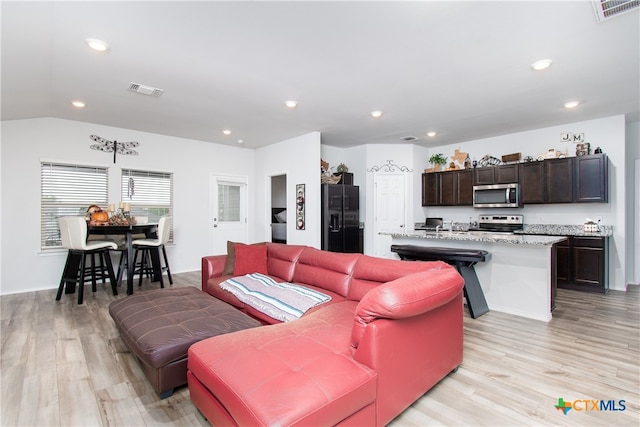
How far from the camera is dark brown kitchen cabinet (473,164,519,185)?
5.41 m

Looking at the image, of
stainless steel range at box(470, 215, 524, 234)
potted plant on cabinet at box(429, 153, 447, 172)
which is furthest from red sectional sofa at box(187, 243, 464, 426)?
potted plant on cabinet at box(429, 153, 447, 172)

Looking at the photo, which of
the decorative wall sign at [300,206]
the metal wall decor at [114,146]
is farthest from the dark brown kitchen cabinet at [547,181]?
the metal wall decor at [114,146]

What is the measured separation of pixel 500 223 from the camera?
222 inches

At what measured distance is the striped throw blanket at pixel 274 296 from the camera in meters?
2.50

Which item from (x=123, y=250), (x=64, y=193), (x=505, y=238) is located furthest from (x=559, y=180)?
(x=64, y=193)

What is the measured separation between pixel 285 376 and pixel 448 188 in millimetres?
5726

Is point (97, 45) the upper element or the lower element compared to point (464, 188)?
upper

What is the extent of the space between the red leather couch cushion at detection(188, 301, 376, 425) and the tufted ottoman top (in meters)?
0.29

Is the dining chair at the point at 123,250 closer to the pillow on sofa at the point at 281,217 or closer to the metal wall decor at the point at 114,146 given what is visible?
the metal wall decor at the point at 114,146

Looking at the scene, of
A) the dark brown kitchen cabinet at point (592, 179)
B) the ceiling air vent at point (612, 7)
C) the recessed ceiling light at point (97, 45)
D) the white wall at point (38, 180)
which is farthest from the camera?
the dark brown kitchen cabinet at point (592, 179)

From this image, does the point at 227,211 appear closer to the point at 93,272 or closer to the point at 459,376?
the point at 93,272

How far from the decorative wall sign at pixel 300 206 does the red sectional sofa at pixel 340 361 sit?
3.45 meters

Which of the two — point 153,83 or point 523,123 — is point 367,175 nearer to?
point 523,123

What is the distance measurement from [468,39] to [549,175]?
3711 millimetres
